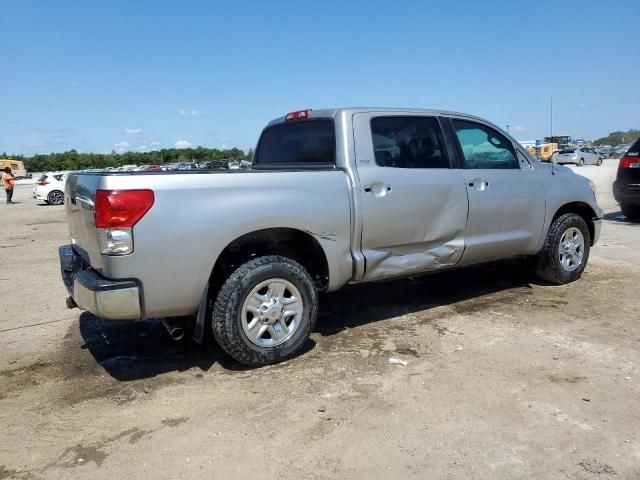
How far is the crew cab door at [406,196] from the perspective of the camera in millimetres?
4391

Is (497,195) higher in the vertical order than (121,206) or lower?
lower

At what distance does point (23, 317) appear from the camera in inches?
218

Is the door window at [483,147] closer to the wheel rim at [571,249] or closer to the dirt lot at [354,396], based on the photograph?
the wheel rim at [571,249]

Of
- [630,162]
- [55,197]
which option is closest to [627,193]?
[630,162]

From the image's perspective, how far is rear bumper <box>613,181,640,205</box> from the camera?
10.4m

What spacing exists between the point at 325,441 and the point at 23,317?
4003mm

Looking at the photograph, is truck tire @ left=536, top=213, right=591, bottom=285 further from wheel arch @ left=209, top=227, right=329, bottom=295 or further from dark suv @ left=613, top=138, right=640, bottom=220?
dark suv @ left=613, top=138, right=640, bottom=220

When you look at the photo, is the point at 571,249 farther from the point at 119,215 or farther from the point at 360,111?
the point at 119,215

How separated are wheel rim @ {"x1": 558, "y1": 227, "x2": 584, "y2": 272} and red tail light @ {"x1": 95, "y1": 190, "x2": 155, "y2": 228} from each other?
4.50m

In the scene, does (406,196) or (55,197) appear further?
(55,197)

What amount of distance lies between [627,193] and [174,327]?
9.89 metres

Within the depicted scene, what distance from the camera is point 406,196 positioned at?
453cm

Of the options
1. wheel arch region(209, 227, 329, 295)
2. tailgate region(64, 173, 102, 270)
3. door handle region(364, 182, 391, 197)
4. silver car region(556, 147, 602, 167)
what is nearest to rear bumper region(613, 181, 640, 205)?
door handle region(364, 182, 391, 197)

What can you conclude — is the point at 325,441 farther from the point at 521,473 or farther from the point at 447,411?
the point at 521,473
